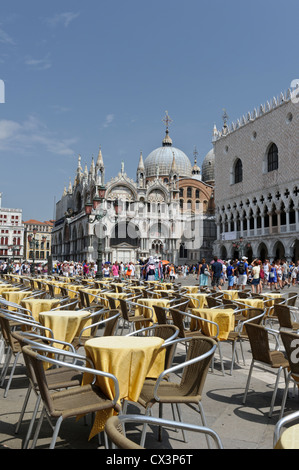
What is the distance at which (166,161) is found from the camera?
63.2 meters

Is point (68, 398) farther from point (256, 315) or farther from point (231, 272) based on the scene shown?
point (231, 272)

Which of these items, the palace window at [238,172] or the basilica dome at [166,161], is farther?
the basilica dome at [166,161]

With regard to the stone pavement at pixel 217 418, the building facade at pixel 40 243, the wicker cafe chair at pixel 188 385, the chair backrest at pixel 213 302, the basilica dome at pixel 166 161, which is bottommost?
the stone pavement at pixel 217 418

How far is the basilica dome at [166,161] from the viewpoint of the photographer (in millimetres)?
62531

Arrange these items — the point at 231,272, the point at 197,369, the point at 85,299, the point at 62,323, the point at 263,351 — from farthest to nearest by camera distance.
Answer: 1. the point at 231,272
2. the point at 85,299
3. the point at 62,323
4. the point at 263,351
5. the point at 197,369

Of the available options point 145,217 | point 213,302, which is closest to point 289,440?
point 213,302

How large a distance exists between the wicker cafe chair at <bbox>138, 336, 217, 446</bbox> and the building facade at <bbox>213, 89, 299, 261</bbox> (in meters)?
31.2

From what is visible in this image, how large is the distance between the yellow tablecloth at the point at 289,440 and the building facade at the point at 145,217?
40.7m

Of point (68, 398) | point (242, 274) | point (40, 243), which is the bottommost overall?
point (68, 398)

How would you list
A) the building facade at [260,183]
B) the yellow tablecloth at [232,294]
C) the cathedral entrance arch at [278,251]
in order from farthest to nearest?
1. the cathedral entrance arch at [278,251]
2. the building facade at [260,183]
3. the yellow tablecloth at [232,294]

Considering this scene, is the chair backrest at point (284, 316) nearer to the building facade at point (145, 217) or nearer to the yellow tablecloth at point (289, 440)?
the yellow tablecloth at point (289, 440)

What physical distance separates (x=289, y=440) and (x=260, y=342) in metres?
2.51

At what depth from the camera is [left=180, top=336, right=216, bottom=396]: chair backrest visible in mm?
3256

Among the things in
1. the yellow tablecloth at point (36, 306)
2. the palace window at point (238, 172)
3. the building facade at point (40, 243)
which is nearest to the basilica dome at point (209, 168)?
the palace window at point (238, 172)
